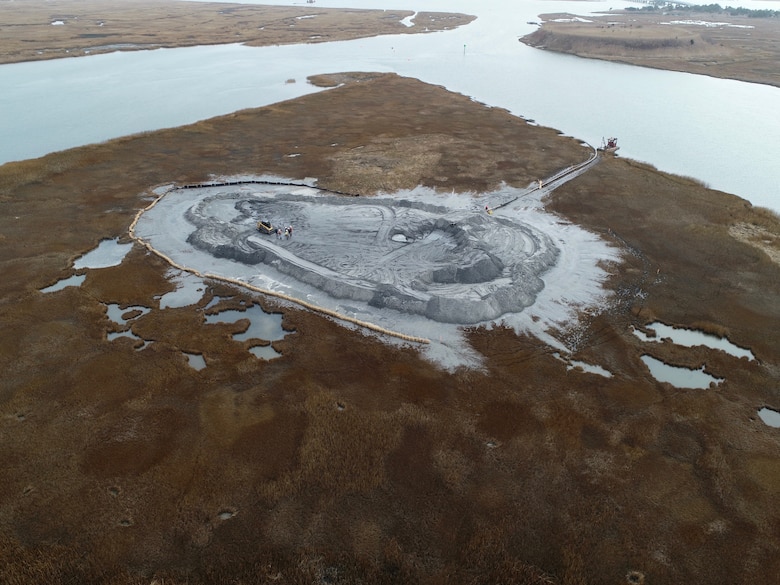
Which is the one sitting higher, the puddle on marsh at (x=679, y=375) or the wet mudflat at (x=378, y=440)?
the wet mudflat at (x=378, y=440)

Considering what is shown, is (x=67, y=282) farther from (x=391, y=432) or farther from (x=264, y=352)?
(x=391, y=432)

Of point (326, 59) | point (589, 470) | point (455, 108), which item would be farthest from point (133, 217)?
point (326, 59)

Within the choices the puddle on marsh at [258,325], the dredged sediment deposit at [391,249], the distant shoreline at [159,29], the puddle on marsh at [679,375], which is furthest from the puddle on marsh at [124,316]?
the distant shoreline at [159,29]

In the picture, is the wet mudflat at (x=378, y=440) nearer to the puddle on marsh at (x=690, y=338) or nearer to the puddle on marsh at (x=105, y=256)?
the puddle on marsh at (x=690, y=338)

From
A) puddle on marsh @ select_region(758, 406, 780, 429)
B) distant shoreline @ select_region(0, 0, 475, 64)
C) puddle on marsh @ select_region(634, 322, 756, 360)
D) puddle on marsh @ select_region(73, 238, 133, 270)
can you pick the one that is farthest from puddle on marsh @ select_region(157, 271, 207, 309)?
distant shoreline @ select_region(0, 0, 475, 64)

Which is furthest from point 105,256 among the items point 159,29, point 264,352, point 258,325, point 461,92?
point 159,29

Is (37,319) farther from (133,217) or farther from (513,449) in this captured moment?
(513,449)
